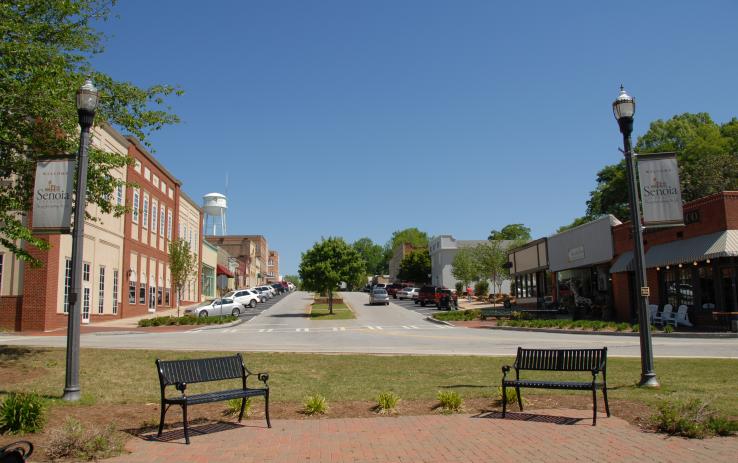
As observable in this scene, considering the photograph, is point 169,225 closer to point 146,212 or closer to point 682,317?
point 146,212

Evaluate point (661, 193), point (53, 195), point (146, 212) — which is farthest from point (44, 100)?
point (146, 212)

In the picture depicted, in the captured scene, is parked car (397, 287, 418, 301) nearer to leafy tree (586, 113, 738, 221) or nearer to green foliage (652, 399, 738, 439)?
leafy tree (586, 113, 738, 221)

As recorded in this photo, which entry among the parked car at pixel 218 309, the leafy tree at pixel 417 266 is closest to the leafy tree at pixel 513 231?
the leafy tree at pixel 417 266

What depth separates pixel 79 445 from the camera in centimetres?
680

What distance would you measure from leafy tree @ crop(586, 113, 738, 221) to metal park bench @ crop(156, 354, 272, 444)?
176ft

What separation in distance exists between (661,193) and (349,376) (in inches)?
281

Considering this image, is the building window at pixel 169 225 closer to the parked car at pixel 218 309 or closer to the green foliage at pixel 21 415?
the parked car at pixel 218 309

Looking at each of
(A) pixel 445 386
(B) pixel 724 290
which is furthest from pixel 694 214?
(A) pixel 445 386

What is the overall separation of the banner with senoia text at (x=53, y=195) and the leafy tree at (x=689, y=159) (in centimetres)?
5344

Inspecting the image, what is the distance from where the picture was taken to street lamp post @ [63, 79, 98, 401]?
988cm

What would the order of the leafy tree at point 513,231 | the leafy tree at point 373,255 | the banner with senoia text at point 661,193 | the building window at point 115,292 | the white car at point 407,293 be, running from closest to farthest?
the banner with senoia text at point 661,193
the building window at point 115,292
the white car at point 407,293
the leafy tree at point 513,231
the leafy tree at point 373,255

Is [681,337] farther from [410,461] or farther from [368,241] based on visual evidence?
[368,241]

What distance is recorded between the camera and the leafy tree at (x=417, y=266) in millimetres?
103750

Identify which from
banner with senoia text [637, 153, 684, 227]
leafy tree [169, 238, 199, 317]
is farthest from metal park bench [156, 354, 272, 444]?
leafy tree [169, 238, 199, 317]
